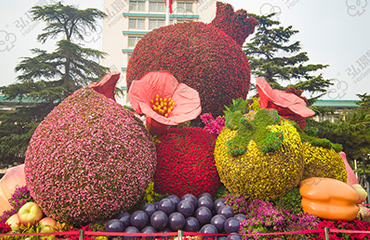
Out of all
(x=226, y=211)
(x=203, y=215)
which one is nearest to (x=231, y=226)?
(x=226, y=211)

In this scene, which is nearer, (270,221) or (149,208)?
(270,221)

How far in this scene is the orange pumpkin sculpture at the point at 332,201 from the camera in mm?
3643

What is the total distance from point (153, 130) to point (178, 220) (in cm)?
157

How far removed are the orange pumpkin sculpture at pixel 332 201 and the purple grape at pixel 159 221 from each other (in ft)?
6.31

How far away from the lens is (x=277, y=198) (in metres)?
3.97

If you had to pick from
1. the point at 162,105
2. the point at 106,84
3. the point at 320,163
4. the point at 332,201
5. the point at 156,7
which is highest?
the point at 156,7

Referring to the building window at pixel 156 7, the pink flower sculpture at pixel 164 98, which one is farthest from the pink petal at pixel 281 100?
the building window at pixel 156 7

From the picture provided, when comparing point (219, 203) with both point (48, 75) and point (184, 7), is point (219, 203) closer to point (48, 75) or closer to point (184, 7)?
point (48, 75)

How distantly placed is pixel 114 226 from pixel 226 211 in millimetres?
1486

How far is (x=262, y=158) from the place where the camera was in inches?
147

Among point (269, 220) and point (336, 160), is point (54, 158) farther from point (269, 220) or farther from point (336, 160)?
point (336, 160)

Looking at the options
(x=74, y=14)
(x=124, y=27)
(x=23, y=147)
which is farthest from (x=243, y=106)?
(x=124, y=27)

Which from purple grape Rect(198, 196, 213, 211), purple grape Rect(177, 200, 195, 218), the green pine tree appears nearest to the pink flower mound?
purple grape Rect(177, 200, 195, 218)

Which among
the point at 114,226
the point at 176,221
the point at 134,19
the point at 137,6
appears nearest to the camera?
the point at 114,226
